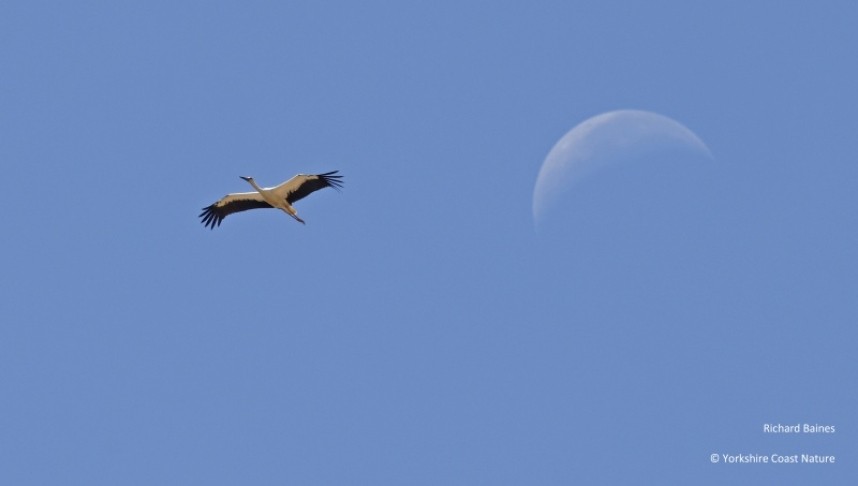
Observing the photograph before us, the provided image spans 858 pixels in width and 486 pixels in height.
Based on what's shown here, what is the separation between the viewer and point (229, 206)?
94500mm

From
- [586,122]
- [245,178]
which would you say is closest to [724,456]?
[586,122]

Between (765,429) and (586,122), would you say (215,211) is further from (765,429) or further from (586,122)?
(765,429)

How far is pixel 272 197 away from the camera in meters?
92.9

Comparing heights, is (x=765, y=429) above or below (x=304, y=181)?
below

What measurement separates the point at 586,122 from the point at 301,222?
39.7ft

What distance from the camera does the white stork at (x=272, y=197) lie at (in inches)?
3605

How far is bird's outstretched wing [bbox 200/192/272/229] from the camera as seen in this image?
94250 millimetres

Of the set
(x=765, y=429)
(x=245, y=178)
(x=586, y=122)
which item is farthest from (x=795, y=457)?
(x=245, y=178)

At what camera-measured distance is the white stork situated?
91.6 meters

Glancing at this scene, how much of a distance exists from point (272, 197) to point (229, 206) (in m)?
2.31

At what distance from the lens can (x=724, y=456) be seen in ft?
308

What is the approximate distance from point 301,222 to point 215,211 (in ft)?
11.9

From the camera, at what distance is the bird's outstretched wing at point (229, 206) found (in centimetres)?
9425

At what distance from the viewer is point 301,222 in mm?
92812
